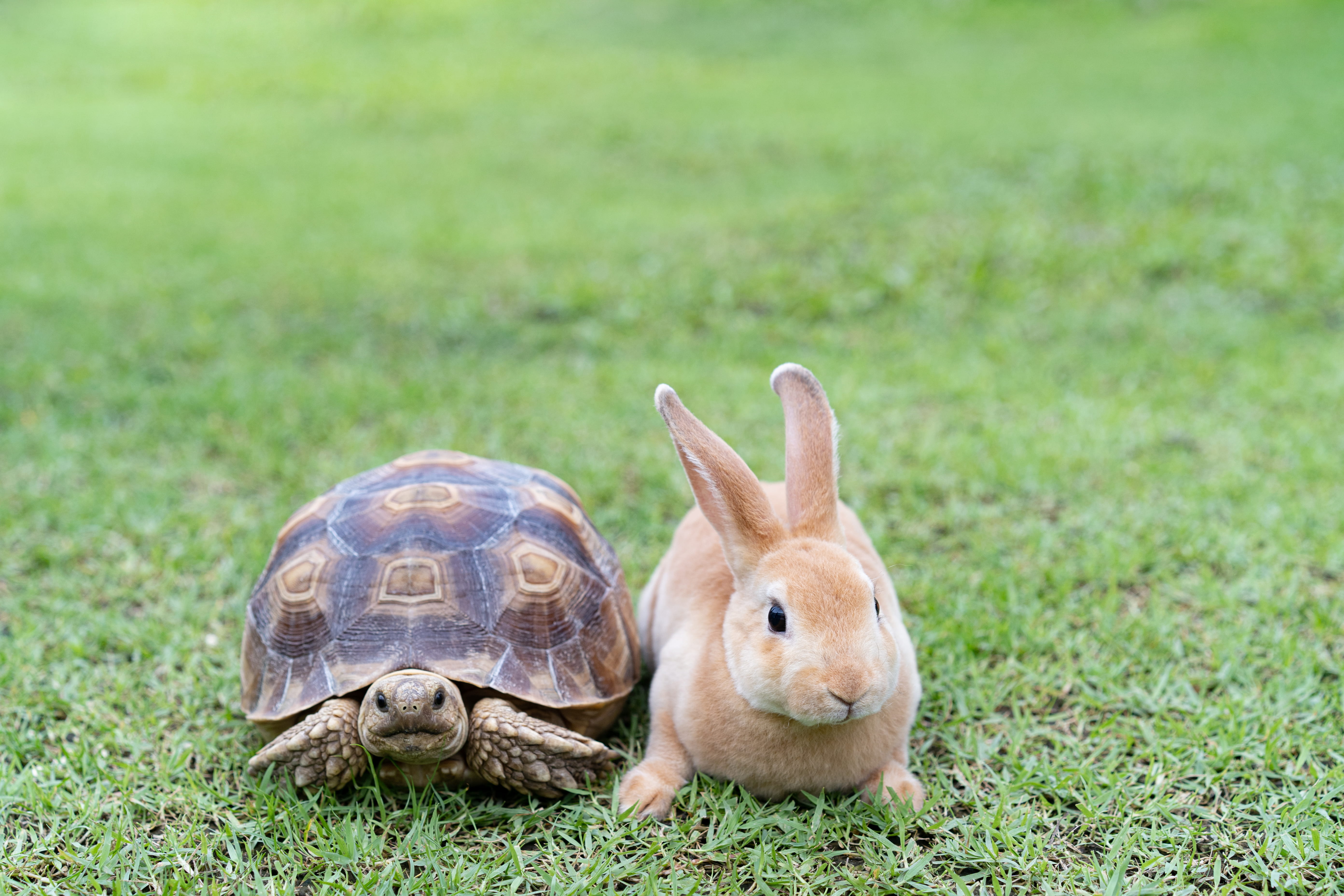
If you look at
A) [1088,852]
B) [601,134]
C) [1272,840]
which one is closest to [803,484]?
[1088,852]

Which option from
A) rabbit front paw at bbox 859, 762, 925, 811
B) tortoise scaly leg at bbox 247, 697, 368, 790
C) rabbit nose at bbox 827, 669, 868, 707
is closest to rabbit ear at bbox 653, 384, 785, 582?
rabbit nose at bbox 827, 669, 868, 707

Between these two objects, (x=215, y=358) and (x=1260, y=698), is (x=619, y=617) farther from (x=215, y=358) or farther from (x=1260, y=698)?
(x=215, y=358)

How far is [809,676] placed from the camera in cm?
205

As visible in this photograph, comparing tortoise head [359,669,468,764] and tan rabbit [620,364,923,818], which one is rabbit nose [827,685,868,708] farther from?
tortoise head [359,669,468,764]

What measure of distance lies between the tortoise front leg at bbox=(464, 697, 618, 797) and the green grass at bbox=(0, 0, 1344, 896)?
65 millimetres

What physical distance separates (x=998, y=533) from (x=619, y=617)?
152 cm

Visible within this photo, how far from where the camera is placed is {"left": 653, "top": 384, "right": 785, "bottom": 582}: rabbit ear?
2.21 m

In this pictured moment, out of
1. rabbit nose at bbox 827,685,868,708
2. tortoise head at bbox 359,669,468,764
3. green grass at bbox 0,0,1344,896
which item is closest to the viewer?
rabbit nose at bbox 827,685,868,708

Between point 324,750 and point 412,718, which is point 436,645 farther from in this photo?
point 324,750

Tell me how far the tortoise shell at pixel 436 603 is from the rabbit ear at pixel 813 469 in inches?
21.3

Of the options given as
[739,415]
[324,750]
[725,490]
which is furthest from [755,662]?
[739,415]

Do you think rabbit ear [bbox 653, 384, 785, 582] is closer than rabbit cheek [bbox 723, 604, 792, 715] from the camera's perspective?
No

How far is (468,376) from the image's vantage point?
16.3 ft

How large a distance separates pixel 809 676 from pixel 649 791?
48 centimetres
